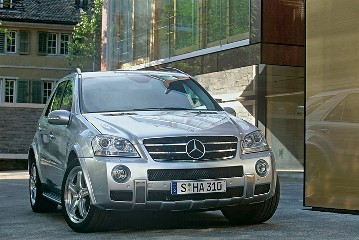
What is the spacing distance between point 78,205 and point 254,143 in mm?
1781

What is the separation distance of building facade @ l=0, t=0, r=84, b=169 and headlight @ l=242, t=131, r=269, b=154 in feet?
157

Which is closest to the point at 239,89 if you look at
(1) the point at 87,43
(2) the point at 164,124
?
(2) the point at 164,124

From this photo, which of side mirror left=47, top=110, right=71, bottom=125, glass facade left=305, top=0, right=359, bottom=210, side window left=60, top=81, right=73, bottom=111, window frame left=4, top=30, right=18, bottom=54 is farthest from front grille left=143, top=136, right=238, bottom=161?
window frame left=4, top=30, right=18, bottom=54

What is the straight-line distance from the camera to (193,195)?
7.52 metres

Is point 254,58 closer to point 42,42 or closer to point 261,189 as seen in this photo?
point 261,189

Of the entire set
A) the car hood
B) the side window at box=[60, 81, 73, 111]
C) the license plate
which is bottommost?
the license plate

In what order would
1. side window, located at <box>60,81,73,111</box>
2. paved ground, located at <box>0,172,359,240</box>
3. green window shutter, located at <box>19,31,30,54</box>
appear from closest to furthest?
paved ground, located at <box>0,172,359,240</box> < side window, located at <box>60,81,73,111</box> < green window shutter, located at <box>19,31,30,54</box>

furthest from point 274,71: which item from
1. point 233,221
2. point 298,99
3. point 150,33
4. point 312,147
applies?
point 233,221

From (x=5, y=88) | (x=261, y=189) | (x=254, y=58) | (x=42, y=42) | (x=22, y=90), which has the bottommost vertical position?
(x=261, y=189)

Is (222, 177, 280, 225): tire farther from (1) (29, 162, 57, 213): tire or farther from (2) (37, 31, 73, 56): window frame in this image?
(2) (37, 31, 73, 56): window frame

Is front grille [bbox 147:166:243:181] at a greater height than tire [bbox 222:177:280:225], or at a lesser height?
greater

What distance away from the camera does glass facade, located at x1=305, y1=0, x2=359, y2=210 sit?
372 inches

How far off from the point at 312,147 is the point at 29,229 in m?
3.57

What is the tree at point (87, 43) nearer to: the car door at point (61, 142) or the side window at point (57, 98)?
the side window at point (57, 98)
